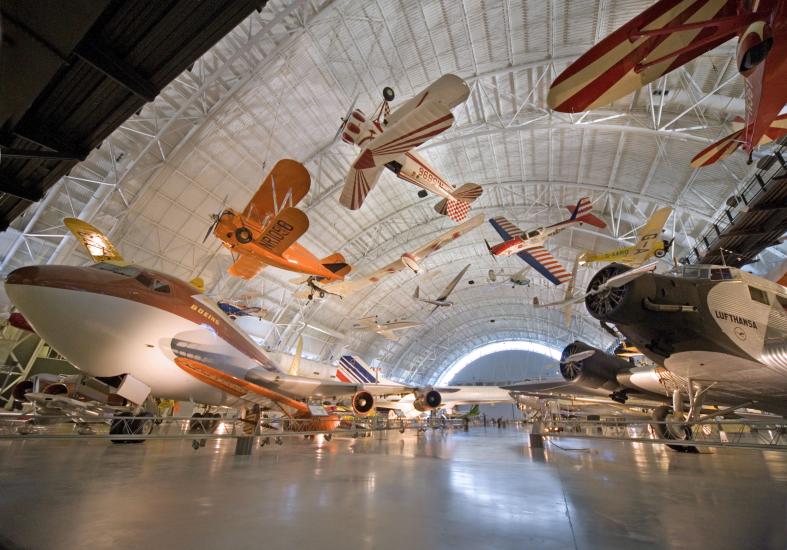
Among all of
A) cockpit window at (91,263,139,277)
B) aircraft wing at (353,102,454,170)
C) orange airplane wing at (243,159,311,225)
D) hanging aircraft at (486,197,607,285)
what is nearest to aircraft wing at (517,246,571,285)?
Result: hanging aircraft at (486,197,607,285)

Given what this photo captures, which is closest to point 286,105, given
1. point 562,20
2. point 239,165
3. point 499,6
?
point 239,165

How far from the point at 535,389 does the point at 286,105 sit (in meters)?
18.0

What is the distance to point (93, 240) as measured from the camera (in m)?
10.8

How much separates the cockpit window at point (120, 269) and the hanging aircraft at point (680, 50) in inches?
332

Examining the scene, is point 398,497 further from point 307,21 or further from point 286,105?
point 286,105

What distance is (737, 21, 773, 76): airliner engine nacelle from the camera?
4488mm

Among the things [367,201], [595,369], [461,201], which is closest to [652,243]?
[595,369]

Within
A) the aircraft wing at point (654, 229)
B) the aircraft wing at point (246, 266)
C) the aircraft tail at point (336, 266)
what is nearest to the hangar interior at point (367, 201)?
the aircraft wing at point (654, 229)

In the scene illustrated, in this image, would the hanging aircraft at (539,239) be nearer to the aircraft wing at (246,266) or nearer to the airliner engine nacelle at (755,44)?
the aircraft wing at (246,266)

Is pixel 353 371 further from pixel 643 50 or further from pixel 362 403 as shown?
pixel 643 50

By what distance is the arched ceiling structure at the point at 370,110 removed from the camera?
1480cm

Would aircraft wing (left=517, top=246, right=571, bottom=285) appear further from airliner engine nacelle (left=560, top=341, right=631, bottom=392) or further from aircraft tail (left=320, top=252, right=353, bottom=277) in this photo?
aircraft tail (left=320, top=252, right=353, bottom=277)

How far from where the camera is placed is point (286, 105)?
18359 millimetres

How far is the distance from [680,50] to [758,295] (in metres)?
4.99
